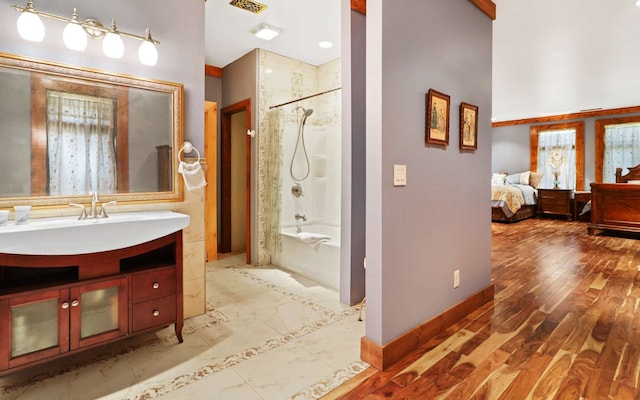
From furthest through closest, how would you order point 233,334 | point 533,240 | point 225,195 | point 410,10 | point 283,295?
point 533,240, point 225,195, point 283,295, point 233,334, point 410,10

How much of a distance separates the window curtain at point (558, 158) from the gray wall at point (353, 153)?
820 cm

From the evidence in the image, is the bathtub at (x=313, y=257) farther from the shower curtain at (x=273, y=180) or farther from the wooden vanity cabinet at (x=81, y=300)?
the wooden vanity cabinet at (x=81, y=300)

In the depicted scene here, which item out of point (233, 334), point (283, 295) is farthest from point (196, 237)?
point (283, 295)

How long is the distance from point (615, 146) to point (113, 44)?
33.0 ft

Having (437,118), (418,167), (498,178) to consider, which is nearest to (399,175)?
(418,167)

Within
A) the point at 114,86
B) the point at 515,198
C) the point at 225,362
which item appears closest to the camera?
the point at 225,362

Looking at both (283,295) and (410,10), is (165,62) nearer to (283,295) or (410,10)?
(410,10)

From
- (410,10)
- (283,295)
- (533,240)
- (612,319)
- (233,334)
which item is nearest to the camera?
(410,10)

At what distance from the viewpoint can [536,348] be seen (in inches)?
82.7

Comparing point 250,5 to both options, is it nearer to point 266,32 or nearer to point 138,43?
point 266,32

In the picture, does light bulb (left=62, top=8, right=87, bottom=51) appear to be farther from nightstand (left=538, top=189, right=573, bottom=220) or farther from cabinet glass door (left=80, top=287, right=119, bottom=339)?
nightstand (left=538, top=189, right=573, bottom=220)

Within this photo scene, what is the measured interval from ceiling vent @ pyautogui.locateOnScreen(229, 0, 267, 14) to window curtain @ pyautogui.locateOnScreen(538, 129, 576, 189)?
28.3 ft

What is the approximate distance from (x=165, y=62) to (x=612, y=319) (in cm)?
377

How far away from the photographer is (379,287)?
6.21 ft
